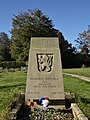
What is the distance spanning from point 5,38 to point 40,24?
111 ft

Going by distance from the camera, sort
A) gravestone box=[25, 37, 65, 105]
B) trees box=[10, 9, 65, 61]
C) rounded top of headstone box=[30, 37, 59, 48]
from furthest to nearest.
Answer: trees box=[10, 9, 65, 61] → rounded top of headstone box=[30, 37, 59, 48] → gravestone box=[25, 37, 65, 105]

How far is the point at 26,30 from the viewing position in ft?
198

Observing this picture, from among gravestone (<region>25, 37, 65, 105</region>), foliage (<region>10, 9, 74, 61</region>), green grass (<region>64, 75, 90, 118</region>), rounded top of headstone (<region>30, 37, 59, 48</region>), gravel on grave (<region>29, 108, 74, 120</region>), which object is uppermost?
foliage (<region>10, 9, 74, 61</region>)

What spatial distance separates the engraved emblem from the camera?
8.94 m

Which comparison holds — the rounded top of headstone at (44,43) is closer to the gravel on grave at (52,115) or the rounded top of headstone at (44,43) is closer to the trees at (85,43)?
the gravel on grave at (52,115)

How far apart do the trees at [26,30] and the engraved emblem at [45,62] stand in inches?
1907

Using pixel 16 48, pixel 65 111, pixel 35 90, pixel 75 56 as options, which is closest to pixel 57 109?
pixel 65 111

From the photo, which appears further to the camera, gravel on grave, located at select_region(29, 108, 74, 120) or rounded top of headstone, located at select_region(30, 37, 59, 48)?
rounded top of headstone, located at select_region(30, 37, 59, 48)

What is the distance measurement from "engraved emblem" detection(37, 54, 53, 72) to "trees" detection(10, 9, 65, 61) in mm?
48434

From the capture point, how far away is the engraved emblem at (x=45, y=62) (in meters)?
8.94

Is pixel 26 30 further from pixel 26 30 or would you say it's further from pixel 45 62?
pixel 45 62

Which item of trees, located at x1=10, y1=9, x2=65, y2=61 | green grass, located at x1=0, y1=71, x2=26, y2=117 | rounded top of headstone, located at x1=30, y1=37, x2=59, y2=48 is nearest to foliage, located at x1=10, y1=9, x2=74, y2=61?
trees, located at x1=10, y1=9, x2=65, y2=61

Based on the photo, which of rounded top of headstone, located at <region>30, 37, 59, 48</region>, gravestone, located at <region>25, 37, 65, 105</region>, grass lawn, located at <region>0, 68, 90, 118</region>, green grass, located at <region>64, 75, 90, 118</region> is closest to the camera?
green grass, located at <region>64, 75, 90, 118</region>

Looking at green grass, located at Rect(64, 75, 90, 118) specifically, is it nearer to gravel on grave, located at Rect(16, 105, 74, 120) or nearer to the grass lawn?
the grass lawn
